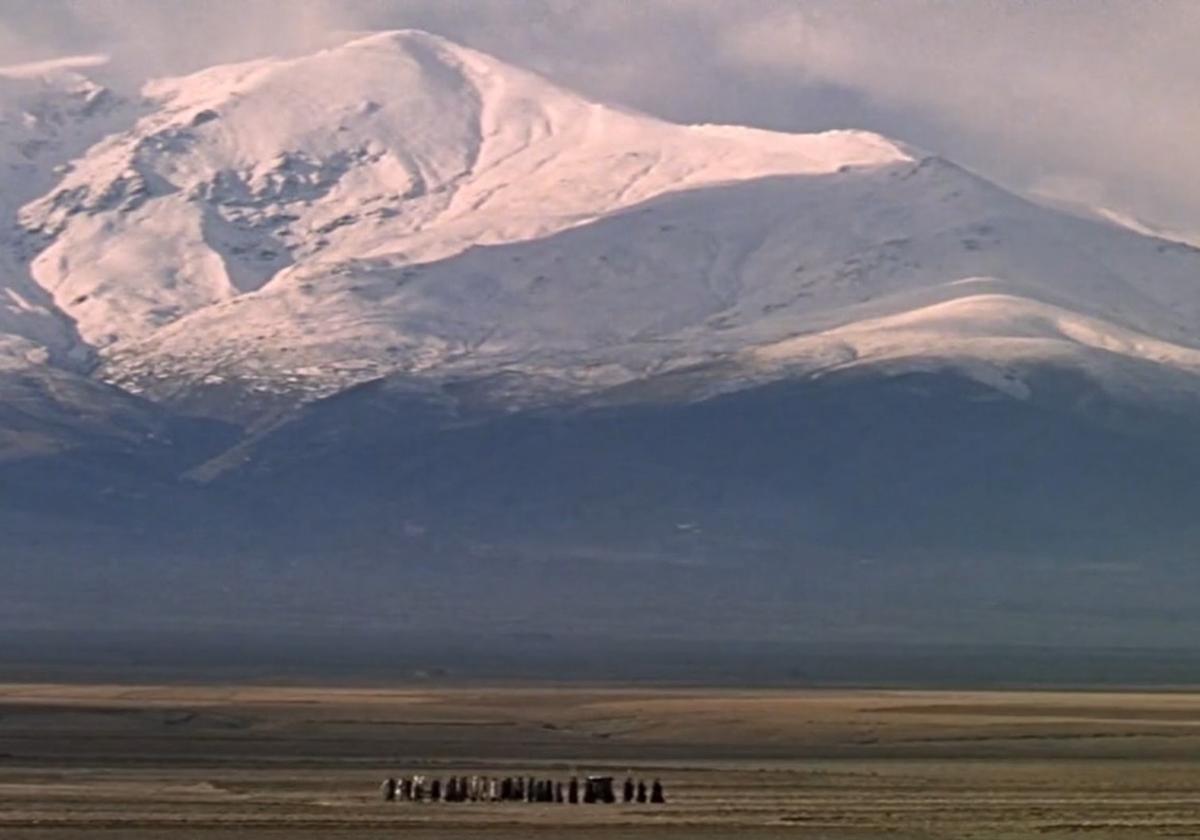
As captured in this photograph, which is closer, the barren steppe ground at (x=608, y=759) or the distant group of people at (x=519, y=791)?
the barren steppe ground at (x=608, y=759)

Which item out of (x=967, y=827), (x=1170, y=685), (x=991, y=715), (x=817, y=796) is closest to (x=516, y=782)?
(x=817, y=796)

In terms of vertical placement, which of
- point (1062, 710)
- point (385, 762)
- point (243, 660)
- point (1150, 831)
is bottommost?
point (1150, 831)

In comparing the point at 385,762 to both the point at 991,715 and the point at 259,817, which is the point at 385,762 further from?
the point at 991,715

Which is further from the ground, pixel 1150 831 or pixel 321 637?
pixel 321 637

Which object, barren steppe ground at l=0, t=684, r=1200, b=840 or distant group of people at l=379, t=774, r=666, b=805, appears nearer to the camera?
barren steppe ground at l=0, t=684, r=1200, b=840
